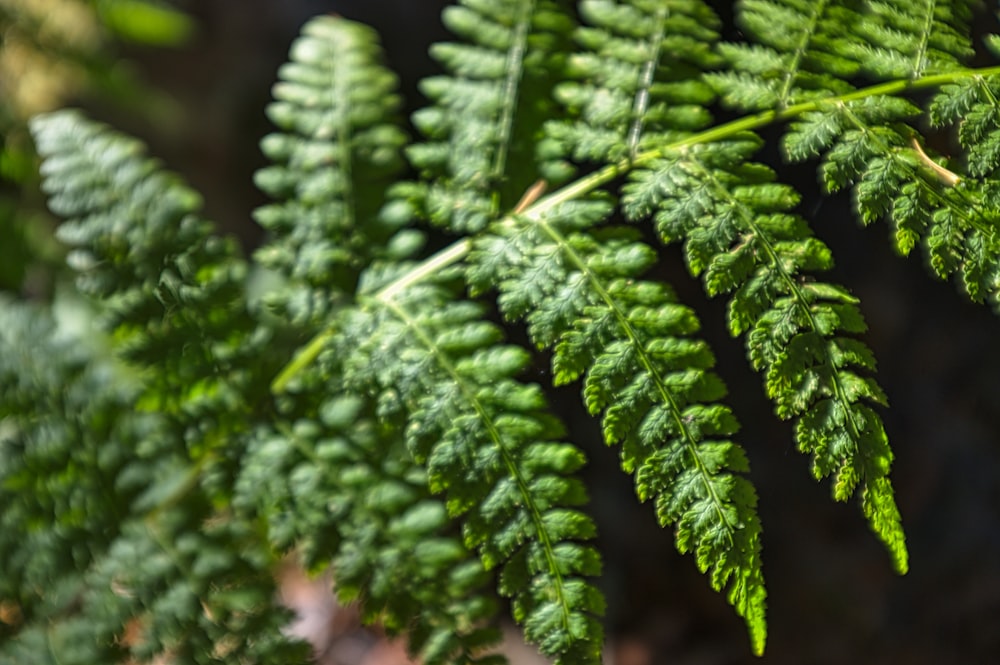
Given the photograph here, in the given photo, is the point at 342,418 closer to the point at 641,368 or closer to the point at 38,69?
the point at 641,368

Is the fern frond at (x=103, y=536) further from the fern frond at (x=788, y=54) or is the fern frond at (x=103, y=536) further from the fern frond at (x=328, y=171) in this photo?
the fern frond at (x=788, y=54)

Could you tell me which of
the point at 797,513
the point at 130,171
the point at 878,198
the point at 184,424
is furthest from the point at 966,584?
the point at 130,171

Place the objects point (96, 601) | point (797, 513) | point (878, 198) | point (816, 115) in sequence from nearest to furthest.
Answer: point (878, 198) → point (816, 115) → point (96, 601) → point (797, 513)

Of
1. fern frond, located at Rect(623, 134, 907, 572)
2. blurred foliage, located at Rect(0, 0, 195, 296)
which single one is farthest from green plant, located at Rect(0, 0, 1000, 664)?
blurred foliage, located at Rect(0, 0, 195, 296)

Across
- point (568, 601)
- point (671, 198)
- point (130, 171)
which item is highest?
point (671, 198)

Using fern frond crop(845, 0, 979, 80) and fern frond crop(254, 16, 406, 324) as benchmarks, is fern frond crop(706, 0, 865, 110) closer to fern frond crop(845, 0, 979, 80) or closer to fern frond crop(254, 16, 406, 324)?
fern frond crop(845, 0, 979, 80)

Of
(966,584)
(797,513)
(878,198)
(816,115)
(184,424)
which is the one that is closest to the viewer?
(878,198)

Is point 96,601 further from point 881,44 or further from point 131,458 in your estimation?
point 881,44
